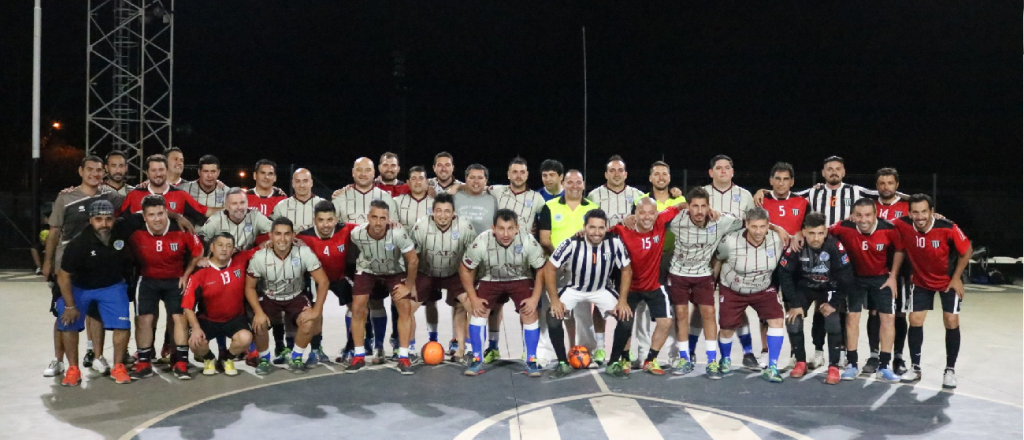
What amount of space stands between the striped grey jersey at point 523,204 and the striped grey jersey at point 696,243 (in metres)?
1.31

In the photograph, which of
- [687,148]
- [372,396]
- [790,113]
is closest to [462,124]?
[687,148]

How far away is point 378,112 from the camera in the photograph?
24953mm

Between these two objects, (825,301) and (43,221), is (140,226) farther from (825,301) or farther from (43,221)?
(43,221)

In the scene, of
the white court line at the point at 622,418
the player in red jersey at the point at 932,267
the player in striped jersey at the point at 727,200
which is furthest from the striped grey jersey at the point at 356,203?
the player in red jersey at the point at 932,267

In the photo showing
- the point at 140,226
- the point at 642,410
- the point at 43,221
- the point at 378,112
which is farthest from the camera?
the point at 378,112

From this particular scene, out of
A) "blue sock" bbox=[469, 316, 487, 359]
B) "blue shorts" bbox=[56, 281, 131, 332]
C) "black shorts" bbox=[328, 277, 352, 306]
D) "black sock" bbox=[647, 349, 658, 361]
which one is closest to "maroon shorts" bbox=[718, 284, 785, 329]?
"black sock" bbox=[647, 349, 658, 361]

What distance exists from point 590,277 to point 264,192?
127 inches

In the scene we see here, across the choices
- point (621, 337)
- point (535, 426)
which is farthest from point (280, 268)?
point (621, 337)

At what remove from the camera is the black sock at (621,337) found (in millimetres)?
6285

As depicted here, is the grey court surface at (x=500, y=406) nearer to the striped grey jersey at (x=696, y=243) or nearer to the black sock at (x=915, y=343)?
the black sock at (x=915, y=343)

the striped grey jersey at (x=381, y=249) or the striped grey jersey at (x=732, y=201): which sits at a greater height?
the striped grey jersey at (x=732, y=201)

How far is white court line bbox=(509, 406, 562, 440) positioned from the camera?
15.1 feet

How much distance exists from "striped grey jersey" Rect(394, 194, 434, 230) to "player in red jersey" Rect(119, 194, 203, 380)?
1.81 m

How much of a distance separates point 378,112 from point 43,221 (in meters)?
11.1
